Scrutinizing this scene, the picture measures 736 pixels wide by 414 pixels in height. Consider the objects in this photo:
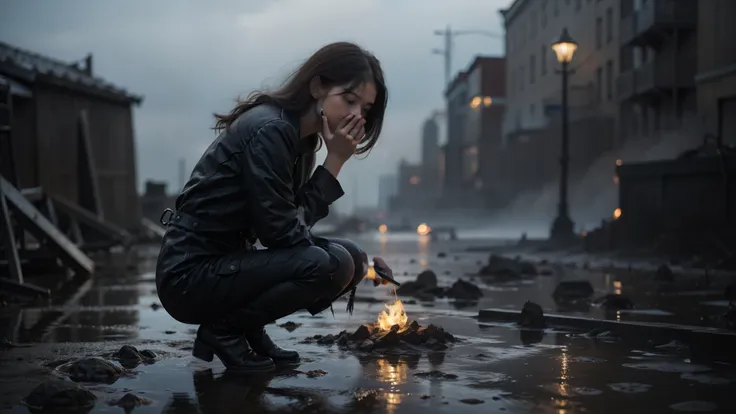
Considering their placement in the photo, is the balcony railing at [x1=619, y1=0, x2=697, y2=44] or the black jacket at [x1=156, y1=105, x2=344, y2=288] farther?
the balcony railing at [x1=619, y1=0, x2=697, y2=44]

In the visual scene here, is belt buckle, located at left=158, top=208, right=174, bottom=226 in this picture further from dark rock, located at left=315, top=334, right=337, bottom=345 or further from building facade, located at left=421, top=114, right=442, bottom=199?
building facade, located at left=421, top=114, right=442, bottom=199

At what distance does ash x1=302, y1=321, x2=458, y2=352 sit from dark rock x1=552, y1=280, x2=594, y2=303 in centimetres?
395

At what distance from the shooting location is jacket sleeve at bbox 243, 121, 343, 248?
15.2 ft

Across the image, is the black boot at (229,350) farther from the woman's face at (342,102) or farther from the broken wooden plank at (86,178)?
the broken wooden plank at (86,178)

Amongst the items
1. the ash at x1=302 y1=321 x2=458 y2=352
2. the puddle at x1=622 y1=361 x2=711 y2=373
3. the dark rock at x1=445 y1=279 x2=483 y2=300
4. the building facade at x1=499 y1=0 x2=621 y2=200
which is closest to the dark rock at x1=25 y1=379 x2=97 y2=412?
the ash at x1=302 y1=321 x2=458 y2=352

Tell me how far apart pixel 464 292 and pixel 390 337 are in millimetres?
4164

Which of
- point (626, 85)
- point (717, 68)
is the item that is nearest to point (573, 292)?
point (717, 68)

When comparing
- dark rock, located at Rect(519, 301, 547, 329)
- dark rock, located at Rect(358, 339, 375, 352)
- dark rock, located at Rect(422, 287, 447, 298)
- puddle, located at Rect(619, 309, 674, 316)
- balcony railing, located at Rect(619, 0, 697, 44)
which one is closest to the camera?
dark rock, located at Rect(358, 339, 375, 352)

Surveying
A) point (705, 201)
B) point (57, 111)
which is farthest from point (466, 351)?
point (57, 111)

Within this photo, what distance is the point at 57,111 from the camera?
20609mm

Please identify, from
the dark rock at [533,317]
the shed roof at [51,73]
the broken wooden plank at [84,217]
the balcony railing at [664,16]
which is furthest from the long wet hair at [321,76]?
the balcony railing at [664,16]

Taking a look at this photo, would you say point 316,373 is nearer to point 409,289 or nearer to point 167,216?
point 167,216

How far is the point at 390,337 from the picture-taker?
5867 mm

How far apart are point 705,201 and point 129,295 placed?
10.1 meters
